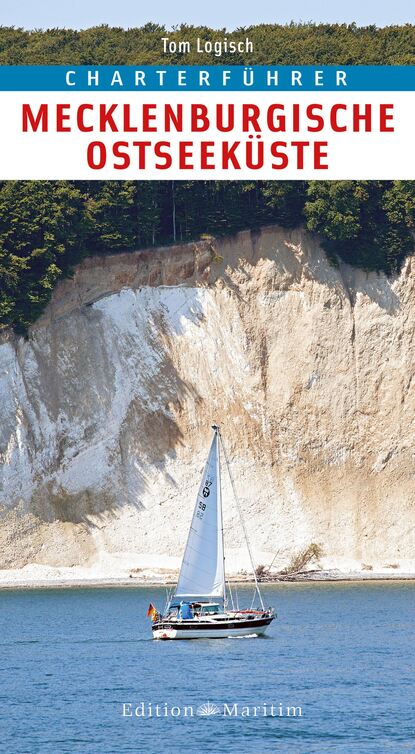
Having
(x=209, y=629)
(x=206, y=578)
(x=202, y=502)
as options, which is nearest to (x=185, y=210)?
(x=202, y=502)

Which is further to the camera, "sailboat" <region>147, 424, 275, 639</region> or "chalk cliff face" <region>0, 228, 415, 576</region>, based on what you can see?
"chalk cliff face" <region>0, 228, 415, 576</region>

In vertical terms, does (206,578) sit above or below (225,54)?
below

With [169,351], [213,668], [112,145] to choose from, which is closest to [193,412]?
[169,351]

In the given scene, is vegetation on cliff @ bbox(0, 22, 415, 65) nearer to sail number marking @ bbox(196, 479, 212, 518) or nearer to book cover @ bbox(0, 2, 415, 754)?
book cover @ bbox(0, 2, 415, 754)

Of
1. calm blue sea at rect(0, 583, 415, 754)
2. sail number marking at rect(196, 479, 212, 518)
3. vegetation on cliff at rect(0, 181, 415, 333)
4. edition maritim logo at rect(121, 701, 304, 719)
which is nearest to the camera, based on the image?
calm blue sea at rect(0, 583, 415, 754)

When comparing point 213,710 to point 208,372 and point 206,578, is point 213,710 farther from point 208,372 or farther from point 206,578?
point 208,372

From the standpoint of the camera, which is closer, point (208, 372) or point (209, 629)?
point (209, 629)

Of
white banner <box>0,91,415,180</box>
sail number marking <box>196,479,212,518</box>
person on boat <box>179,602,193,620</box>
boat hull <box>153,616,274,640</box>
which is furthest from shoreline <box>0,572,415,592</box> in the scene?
white banner <box>0,91,415,180</box>
